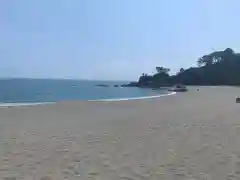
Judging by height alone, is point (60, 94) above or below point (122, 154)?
below

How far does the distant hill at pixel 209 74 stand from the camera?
91000mm

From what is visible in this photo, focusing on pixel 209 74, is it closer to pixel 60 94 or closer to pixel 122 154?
pixel 60 94

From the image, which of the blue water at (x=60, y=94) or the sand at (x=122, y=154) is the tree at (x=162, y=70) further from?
the sand at (x=122, y=154)

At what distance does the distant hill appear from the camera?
299ft

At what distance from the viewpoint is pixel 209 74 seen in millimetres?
93500

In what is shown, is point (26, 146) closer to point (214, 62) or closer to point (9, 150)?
point (9, 150)

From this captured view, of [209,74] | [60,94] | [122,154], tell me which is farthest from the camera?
[209,74]

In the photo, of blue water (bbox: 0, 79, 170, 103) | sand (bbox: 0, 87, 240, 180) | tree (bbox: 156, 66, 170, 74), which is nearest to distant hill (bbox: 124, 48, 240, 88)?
tree (bbox: 156, 66, 170, 74)

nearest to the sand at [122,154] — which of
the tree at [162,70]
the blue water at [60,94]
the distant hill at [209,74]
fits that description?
the blue water at [60,94]

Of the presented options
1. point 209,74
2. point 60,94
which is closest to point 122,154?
point 60,94

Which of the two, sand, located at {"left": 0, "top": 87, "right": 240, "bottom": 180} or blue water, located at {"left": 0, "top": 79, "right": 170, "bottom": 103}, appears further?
blue water, located at {"left": 0, "top": 79, "right": 170, "bottom": 103}

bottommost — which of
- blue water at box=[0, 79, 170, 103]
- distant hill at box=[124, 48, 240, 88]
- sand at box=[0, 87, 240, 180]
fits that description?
blue water at box=[0, 79, 170, 103]

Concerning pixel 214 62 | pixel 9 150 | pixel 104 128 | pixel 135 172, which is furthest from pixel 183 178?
pixel 214 62

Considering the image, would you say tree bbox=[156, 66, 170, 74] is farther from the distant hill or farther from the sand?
the sand
